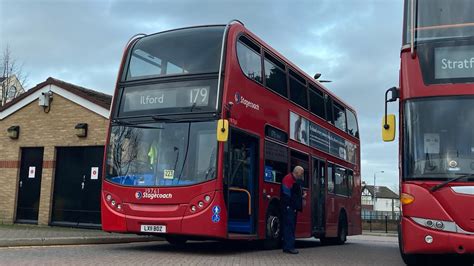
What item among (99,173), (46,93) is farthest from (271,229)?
(46,93)

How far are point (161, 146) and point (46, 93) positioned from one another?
987 centimetres

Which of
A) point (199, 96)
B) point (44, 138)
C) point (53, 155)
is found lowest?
point (53, 155)

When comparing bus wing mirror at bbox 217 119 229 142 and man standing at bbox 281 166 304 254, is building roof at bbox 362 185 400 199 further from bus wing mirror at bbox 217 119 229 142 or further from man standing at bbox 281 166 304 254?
bus wing mirror at bbox 217 119 229 142

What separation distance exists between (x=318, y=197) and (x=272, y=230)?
3.54 m

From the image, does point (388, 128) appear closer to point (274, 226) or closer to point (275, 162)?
point (275, 162)

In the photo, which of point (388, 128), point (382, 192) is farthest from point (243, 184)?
point (382, 192)

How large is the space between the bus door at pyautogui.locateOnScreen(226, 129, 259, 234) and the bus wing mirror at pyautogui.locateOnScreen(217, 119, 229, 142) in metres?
0.82

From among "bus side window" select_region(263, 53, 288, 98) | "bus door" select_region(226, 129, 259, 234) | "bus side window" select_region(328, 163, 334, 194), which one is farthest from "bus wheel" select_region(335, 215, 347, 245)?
"bus door" select_region(226, 129, 259, 234)

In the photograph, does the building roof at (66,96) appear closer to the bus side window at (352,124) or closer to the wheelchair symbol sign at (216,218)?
the bus side window at (352,124)

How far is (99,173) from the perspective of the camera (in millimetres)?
17438

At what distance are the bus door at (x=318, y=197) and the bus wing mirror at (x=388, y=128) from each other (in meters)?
6.03

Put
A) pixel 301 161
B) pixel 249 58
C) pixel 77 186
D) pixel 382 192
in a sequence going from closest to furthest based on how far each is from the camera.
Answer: pixel 249 58, pixel 301 161, pixel 77 186, pixel 382 192

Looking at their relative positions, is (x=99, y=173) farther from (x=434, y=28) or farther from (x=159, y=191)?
(x=434, y=28)

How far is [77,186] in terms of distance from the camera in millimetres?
17797
